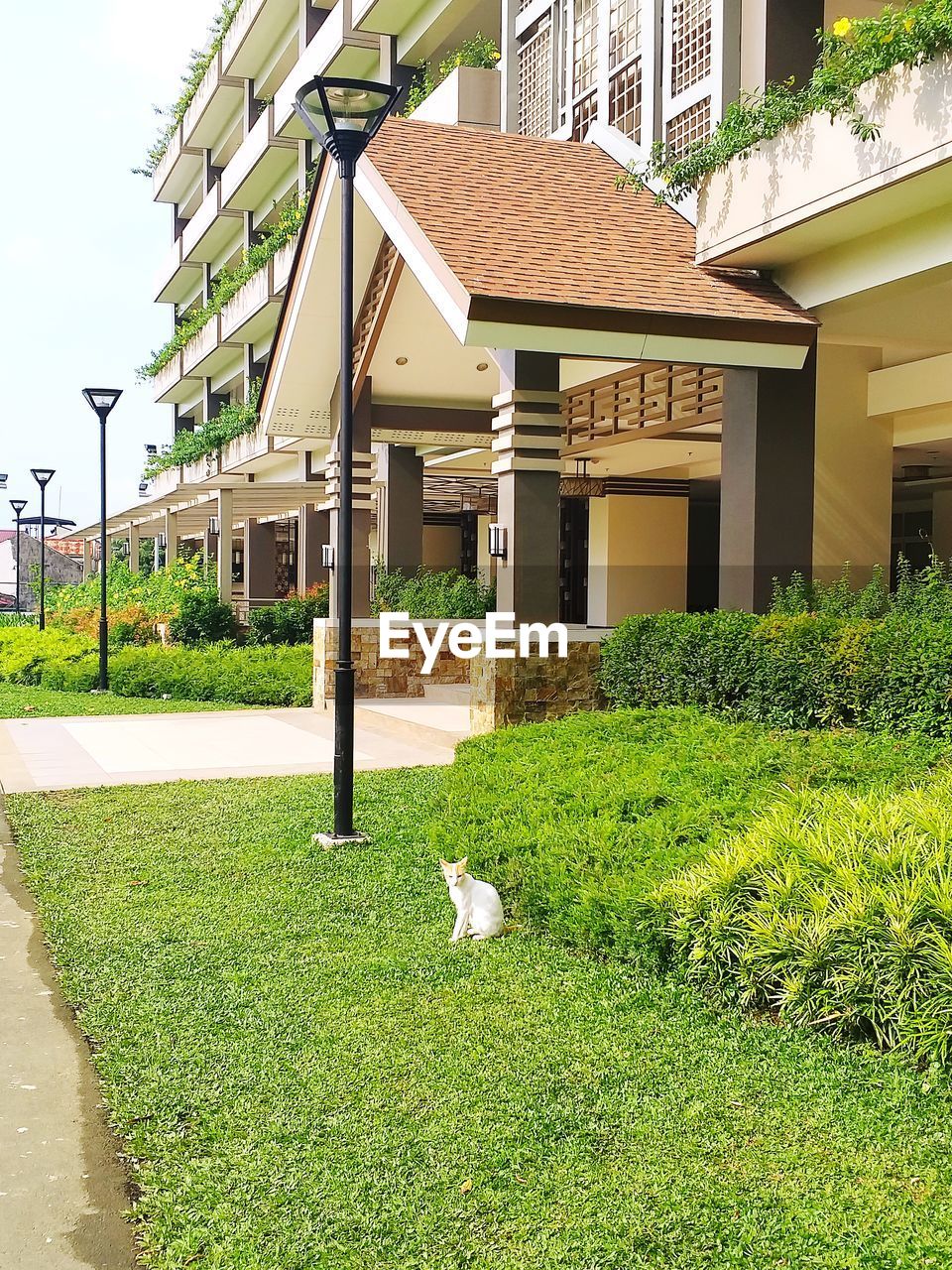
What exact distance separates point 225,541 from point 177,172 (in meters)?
26.4

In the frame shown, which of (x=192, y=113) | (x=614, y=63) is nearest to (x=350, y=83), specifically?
(x=614, y=63)

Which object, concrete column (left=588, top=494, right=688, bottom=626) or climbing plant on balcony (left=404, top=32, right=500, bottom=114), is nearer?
climbing plant on balcony (left=404, top=32, right=500, bottom=114)

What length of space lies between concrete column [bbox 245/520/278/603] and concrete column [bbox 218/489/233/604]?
8006mm

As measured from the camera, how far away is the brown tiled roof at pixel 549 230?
10.3 m

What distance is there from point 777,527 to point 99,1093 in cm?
838

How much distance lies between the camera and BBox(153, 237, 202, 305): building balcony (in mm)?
45656

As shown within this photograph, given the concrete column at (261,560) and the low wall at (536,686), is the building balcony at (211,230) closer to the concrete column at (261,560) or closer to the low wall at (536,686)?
the concrete column at (261,560)

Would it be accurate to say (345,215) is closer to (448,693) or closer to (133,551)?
(448,693)

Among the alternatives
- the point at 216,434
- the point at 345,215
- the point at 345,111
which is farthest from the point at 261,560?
the point at 345,111

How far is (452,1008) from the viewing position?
509 cm

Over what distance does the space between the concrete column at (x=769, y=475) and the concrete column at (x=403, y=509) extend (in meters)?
11.6

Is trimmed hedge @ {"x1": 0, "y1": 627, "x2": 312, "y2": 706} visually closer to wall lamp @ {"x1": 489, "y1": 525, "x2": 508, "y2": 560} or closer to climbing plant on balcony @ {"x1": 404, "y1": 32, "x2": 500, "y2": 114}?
wall lamp @ {"x1": 489, "y1": 525, "x2": 508, "y2": 560}

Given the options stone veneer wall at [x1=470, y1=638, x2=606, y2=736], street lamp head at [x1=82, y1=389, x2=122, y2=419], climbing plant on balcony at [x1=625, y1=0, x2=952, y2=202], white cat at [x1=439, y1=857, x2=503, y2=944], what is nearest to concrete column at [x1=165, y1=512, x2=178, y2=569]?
street lamp head at [x1=82, y1=389, x2=122, y2=419]

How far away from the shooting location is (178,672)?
65.0 feet
